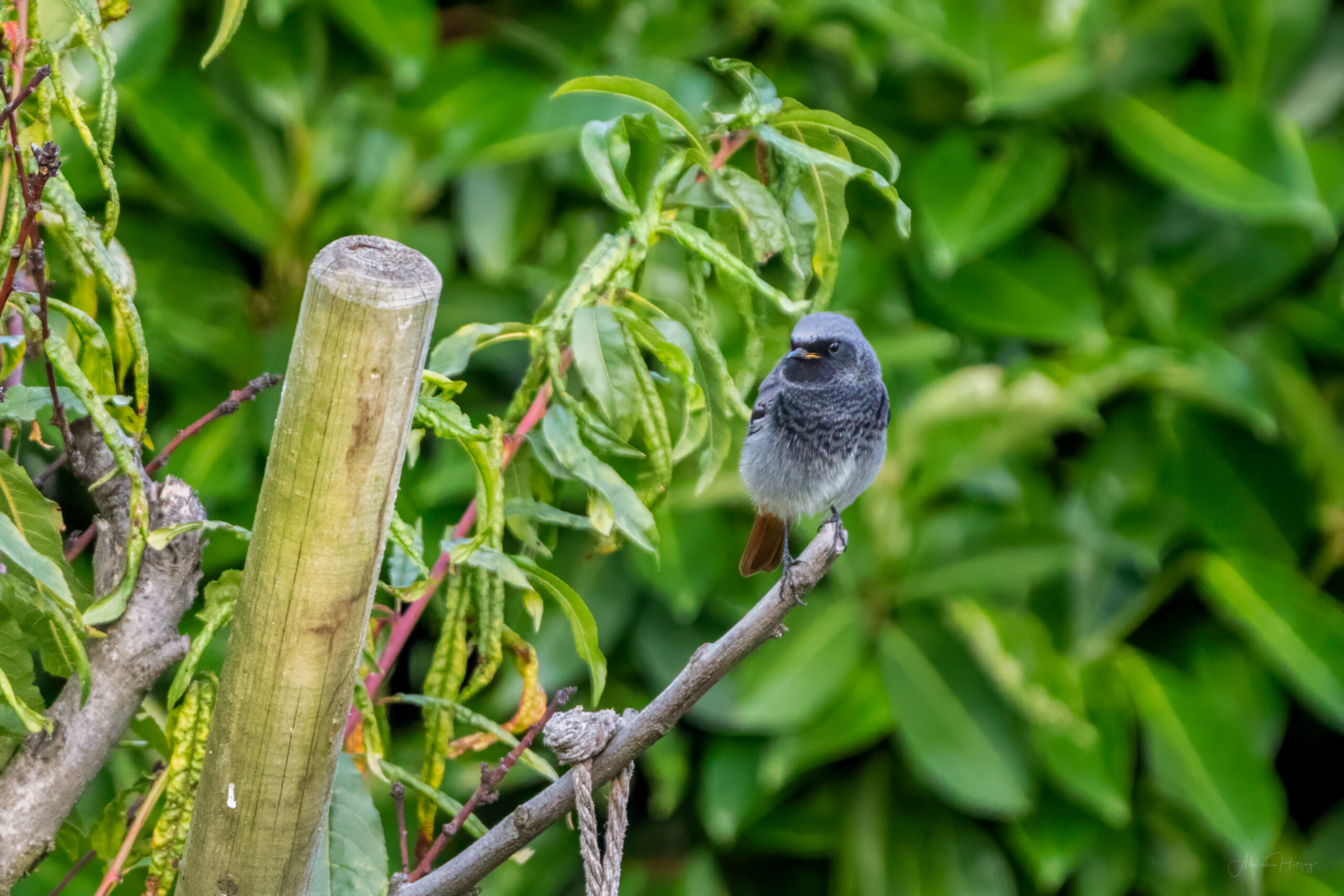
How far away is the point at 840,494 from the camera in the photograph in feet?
4.16

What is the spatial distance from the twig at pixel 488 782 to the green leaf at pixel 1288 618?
1.53 m

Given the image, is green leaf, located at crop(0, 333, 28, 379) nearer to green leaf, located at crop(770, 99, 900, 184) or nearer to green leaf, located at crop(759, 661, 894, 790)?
green leaf, located at crop(770, 99, 900, 184)

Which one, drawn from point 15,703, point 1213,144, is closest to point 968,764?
point 1213,144

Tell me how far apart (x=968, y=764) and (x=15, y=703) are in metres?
1.50

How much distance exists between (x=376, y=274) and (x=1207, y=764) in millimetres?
1785

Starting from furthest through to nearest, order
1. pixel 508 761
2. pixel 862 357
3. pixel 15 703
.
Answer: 1. pixel 862 357
2. pixel 508 761
3. pixel 15 703

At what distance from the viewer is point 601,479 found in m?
0.91

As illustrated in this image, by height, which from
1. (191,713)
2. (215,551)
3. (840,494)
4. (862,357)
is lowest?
(215,551)

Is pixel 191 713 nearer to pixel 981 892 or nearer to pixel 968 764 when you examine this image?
pixel 968 764

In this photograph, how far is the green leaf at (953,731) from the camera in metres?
1.89

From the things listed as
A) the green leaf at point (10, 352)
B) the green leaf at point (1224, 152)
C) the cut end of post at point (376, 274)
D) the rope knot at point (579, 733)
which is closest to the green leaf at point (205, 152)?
the green leaf at point (10, 352)

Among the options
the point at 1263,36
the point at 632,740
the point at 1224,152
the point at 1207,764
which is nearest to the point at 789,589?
the point at 632,740

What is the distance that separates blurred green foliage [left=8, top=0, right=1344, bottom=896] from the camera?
6.16 ft

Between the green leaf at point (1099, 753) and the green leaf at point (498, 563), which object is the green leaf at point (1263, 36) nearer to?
the green leaf at point (1099, 753)
